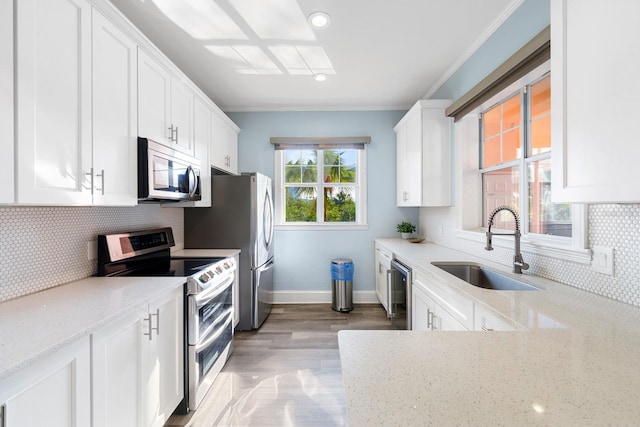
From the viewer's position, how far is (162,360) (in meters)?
1.48

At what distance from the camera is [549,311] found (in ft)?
3.47

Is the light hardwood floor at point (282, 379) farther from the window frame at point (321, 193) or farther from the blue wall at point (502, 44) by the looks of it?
the blue wall at point (502, 44)

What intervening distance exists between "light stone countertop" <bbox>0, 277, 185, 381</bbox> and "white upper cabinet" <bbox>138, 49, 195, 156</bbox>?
0.95 m

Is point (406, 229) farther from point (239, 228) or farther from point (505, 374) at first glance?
point (505, 374)

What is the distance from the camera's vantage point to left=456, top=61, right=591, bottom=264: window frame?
53.5 inches

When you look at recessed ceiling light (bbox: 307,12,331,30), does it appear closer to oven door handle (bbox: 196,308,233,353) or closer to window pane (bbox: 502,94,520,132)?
window pane (bbox: 502,94,520,132)

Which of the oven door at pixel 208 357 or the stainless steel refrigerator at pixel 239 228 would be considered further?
the stainless steel refrigerator at pixel 239 228

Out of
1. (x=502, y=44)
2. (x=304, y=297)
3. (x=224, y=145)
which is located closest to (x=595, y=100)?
(x=502, y=44)

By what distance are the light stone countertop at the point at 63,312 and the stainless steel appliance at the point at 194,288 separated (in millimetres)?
153

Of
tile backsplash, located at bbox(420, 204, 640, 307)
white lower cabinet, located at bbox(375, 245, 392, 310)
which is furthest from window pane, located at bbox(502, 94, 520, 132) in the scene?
white lower cabinet, located at bbox(375, 245, 392, 310)

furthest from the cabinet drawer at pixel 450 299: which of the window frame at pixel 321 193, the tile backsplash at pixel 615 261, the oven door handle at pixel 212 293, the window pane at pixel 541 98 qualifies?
the window frame at pixel 321 193

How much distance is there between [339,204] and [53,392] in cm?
320

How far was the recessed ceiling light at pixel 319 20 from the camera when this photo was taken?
188cm

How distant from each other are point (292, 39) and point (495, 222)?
233 cm
